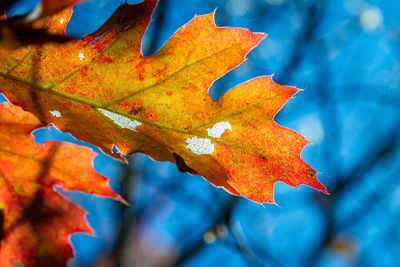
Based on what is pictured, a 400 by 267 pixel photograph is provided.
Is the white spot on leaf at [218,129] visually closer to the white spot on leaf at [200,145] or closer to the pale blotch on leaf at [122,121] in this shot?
the white spot on leaf at [200,145]

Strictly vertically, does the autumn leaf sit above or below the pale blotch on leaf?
above

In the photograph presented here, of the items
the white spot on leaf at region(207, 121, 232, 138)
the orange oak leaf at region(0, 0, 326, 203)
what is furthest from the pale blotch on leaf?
the white spot on leaf at region(207, 121, 232, 138)

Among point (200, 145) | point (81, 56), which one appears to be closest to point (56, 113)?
point (81, 56)

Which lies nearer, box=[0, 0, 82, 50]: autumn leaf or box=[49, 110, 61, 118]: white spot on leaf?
box=[0, 0, 82, 50]: autumn leaf

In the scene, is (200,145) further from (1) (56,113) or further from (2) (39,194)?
(2) (39,194)

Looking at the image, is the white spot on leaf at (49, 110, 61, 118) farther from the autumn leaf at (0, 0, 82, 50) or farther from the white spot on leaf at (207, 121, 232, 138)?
the white spot on leaf at (207, 121, 232, 138)

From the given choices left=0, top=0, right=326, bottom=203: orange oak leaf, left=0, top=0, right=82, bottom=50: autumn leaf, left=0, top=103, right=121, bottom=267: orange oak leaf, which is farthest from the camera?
left=0, top=103, right=121, bottom=267: orange oak leaf

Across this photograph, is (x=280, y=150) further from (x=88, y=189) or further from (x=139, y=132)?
(x=88, y=189)
